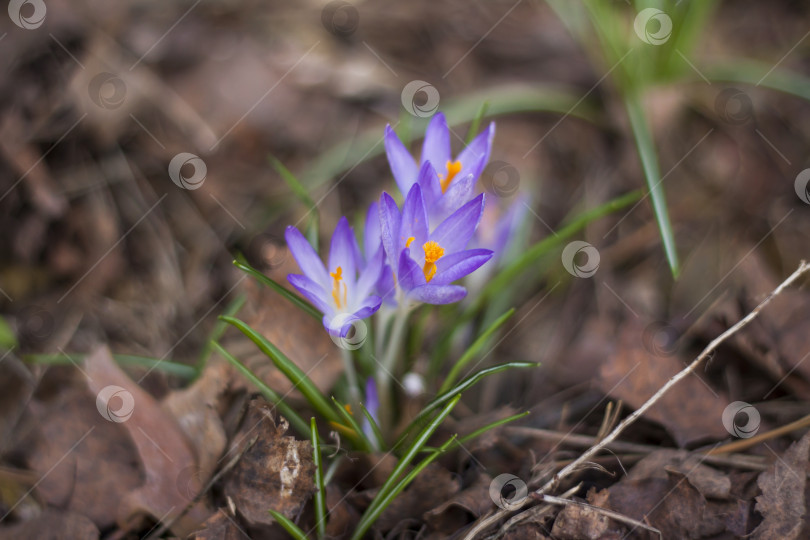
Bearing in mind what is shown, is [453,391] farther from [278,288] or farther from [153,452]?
[153,452]

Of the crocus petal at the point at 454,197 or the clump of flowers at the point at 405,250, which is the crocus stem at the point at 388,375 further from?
the crocus petal at the point at 454,197

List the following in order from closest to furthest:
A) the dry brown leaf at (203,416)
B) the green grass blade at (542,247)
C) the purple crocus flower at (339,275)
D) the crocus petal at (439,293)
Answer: the crocus petal at (439,293) < the purple crocus flower at (339,275) < the dry brown leaf at (203,416) < the green grass blade at (542,247)

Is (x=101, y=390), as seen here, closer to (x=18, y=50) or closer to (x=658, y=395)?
(x=658, y=395)

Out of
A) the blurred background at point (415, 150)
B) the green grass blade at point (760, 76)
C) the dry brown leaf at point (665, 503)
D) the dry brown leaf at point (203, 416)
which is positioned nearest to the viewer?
the dry brown leaf at point (665, 503)

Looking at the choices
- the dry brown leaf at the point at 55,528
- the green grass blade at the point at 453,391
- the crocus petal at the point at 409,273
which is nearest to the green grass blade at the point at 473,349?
the green grass blade at the point at 453,391

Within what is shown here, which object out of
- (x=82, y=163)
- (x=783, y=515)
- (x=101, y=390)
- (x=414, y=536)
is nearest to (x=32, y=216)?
(x=82, y=163)

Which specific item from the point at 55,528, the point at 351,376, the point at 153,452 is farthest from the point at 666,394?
the point at 55,528
